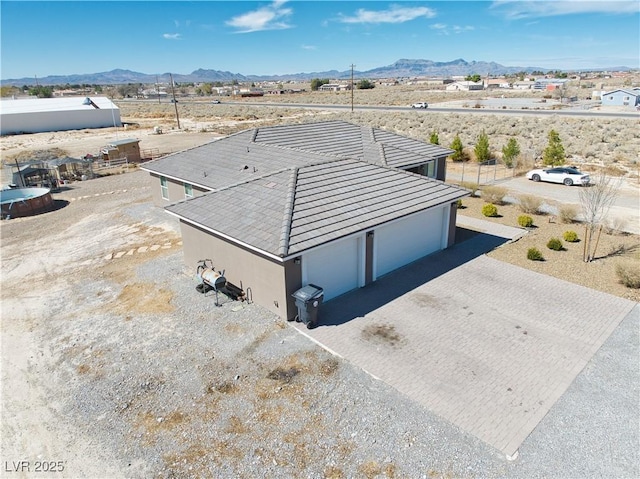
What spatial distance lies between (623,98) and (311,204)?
81.7 metres

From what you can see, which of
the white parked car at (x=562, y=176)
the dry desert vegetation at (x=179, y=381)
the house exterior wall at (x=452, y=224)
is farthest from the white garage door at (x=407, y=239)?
the white parked car at (x=562, y=176)

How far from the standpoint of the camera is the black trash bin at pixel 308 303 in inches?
477

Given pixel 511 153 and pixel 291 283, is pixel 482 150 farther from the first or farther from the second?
pixel 291 283

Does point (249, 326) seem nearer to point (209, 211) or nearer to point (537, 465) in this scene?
point (209, 211)

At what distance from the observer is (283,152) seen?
836 inches

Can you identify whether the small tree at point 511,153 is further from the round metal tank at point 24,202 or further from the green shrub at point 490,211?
the round metal tank at point 24,202

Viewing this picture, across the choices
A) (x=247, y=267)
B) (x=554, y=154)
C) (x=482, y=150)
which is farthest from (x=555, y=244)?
(x=482, y=150)

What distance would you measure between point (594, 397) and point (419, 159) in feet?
50.9

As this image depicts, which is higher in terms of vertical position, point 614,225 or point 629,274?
point 629,274

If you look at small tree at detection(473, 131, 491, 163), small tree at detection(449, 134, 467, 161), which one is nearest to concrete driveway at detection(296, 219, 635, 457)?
small tree at detection(473, 131, 491, 163)

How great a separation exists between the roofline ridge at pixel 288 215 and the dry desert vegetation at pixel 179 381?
2.51 metres

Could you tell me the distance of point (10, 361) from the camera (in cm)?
1151

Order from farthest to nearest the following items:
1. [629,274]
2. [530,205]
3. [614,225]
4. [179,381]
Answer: [530,205]
[614,225]
[629,274]
[179,381]

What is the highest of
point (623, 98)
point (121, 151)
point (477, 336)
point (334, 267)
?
point (623, 98)
